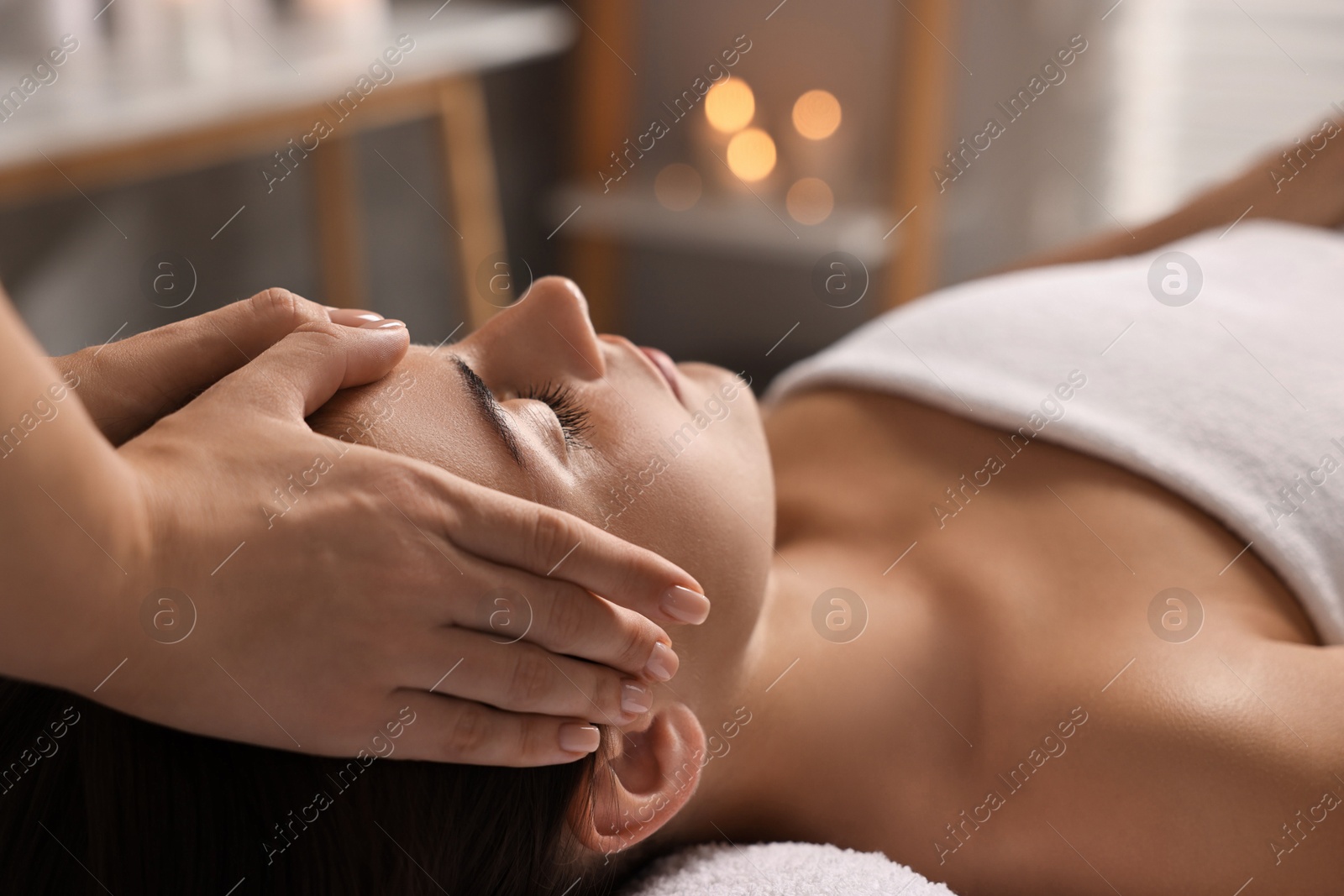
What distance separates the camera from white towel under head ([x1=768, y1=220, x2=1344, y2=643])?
0.92 m

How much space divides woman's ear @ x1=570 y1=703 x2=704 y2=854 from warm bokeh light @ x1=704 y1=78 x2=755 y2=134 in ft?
7.35

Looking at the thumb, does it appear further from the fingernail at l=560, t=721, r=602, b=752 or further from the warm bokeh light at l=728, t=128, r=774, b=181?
the warm bokeh light at l=728, t=128, r=774, b=181

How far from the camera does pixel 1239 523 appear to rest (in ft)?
2.97

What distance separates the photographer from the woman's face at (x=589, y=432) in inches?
26.9

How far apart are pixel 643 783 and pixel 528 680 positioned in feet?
0.65

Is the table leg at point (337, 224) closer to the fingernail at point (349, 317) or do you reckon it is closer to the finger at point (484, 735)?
the fingernail at point (349, 317)

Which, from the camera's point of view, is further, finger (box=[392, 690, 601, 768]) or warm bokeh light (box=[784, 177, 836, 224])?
warm bokeh light (box=[784, 177, 836, 224])

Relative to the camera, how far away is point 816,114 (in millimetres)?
2746

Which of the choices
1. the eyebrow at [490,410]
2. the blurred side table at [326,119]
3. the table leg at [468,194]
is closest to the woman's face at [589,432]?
the eyebrow at [490,410]

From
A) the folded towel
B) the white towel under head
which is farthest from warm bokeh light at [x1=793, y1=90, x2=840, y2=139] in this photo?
the folded towel

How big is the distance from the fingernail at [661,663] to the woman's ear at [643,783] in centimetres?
13

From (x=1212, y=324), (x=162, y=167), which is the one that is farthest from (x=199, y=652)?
(x=162, y=167)

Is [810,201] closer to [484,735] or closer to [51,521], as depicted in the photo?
[484,735]

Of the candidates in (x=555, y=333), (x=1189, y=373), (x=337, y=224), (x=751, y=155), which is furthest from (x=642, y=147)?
(x=555, y=333)
